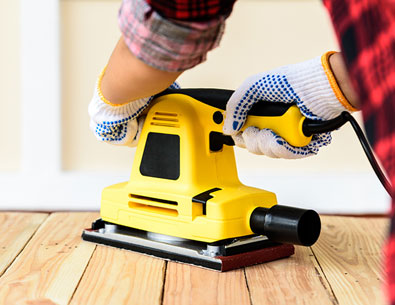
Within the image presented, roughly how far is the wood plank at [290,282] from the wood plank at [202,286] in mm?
22

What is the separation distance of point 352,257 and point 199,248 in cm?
31

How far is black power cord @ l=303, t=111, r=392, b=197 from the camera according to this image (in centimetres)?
109

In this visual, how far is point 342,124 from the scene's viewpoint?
1.12 metres

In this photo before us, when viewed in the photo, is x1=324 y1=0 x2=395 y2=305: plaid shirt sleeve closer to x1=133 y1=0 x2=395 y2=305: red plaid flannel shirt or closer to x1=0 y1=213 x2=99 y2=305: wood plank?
x1=133 y1=0 x2=395 y2=305: red plaid flannel shirt

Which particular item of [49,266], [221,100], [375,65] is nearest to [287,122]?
[221,100]

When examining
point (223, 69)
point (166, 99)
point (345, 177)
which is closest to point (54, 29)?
point (223, 69)

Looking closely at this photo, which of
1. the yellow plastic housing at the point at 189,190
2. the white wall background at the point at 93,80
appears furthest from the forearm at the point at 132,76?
the white wall background at the point at 93,80

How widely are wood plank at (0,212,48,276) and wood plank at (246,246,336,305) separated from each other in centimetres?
46

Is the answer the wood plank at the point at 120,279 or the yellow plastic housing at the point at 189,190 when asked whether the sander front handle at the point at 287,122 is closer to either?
the yellow plastic housing at the point at 189,190

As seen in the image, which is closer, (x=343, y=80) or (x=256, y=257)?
(x=343, y=80)

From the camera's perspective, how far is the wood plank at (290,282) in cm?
103

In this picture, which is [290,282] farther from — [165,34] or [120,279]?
[165,34]

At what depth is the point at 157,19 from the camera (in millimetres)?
605

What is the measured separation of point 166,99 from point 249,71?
770 millimetres
